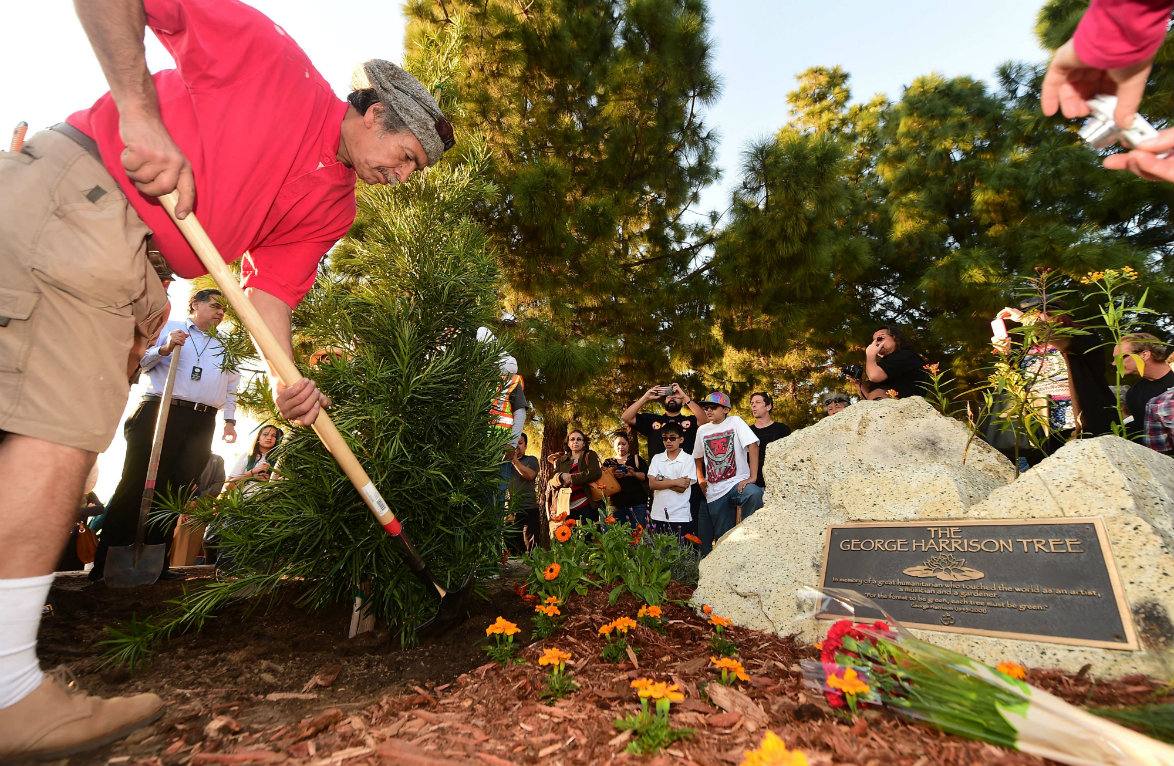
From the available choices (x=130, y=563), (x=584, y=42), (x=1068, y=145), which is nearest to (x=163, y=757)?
(x=130, y=563)

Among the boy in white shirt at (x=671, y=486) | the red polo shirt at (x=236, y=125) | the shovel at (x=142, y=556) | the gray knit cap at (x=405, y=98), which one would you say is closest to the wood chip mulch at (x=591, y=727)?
the red polo shirt at (x=236, y=125)

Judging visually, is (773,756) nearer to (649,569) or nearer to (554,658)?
(554,658)

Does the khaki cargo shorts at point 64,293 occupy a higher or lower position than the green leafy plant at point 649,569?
higher

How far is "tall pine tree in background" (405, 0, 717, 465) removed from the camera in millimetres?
7973

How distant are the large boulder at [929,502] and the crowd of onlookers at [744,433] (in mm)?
432

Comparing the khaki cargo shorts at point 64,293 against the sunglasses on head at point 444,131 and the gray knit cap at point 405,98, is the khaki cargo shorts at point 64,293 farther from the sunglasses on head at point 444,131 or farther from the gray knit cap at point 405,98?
the sunglasses on head at point 444,131

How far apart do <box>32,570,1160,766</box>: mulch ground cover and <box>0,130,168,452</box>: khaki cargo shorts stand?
90cm

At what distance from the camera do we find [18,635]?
1.43 metres

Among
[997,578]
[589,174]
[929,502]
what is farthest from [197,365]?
[589,174]

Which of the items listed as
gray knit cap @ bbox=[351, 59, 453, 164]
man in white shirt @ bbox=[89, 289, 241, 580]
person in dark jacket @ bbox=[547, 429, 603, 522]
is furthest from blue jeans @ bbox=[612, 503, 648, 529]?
gray knit cap @ bbox=[351, 59, 453, 164]

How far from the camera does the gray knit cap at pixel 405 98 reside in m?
2.26

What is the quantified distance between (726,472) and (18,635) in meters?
5.08

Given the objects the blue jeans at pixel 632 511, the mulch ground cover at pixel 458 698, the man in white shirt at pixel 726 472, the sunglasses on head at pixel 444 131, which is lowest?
the mulch ground cover at pixel 458 698

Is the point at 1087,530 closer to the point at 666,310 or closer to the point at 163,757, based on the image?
the point at 163,757
